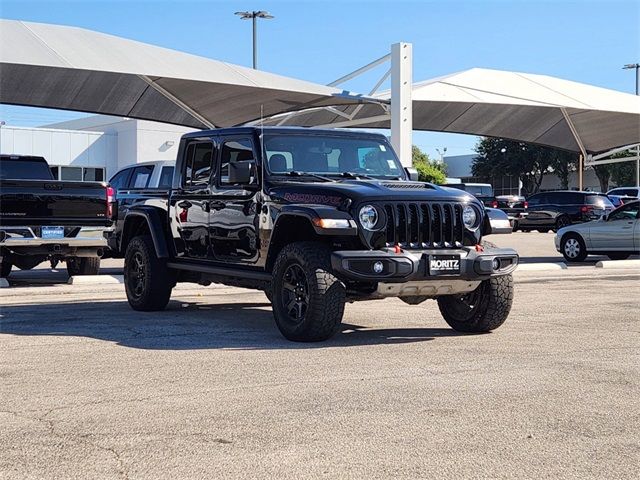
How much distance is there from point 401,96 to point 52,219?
11.9 meters

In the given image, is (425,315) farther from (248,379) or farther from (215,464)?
(215,464)

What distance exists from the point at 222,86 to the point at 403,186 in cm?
1693

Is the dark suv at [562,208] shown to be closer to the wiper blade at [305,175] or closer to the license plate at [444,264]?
the wiper blade at [305,175]

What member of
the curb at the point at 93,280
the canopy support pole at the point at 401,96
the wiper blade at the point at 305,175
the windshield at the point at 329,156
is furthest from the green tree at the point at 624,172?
the wiper blade at the point at 305,175

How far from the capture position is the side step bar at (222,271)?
945 centimetres

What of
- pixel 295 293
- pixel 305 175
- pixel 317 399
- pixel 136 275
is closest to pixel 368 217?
pixel 295 293

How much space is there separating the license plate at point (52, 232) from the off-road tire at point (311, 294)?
6276 millimetres

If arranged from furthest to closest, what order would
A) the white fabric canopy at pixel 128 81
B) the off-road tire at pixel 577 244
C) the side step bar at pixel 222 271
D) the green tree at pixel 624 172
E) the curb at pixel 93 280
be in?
the green tree at pixel 624 172 → the white fabric canopy at pixel 128 81 → the off-road tire at pixel 577 244 → the curb at pixel 93 280 → the side step bar at pixel 222 271

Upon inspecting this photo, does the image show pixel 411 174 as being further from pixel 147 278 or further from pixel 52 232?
pixel 52 232

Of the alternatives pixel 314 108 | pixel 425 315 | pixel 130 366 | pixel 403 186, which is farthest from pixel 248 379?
pixel 314 108

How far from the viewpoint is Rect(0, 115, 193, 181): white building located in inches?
1805

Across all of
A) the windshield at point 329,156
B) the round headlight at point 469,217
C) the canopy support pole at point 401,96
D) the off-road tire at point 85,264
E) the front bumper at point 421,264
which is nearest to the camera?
the front bumper at point 421,264

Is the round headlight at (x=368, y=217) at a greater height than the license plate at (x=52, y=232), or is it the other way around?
the round headlight at (x=368, y=217)

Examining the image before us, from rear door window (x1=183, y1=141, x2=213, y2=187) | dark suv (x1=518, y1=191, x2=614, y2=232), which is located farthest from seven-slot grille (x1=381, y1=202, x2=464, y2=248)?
dark suv (x1=518, y1=191, x2=614, y2=232)
